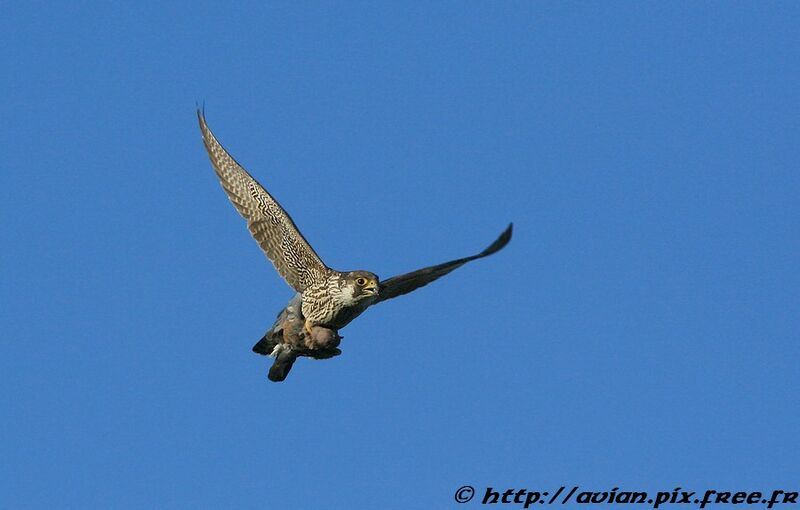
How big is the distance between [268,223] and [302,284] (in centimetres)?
97

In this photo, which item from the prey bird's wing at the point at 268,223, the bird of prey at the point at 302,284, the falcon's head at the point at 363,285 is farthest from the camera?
the prey bird's wing at the point at 268,223

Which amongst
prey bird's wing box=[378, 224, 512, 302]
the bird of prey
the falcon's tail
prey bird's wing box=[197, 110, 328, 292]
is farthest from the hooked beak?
the falcon's tail

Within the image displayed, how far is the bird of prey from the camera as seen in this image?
12445 mm

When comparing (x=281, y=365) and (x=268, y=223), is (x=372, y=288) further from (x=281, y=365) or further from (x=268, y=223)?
(x=268, y=223)

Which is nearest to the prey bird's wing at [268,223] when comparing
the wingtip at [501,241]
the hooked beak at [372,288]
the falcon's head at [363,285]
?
the falcon's head at [363,285]

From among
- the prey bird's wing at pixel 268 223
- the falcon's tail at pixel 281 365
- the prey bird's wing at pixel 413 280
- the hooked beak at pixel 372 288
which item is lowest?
the falcon's tail at pixel 281 365

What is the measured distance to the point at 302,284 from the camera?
13281 mm

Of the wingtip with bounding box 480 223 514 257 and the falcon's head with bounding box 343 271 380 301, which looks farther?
the falcon's head with bounding box 343 271 380 301

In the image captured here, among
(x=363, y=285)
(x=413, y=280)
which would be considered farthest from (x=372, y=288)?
(x=413, y=280)

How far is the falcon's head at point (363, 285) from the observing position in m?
12.3

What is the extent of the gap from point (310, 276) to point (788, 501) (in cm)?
695

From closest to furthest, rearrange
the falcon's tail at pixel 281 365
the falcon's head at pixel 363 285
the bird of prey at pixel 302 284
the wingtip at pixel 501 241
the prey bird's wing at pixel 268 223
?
1. the wingtip at pixel 501 241
2. the falcon's head at pixel 363 285
3. the bird of prey at pixel 302 284
4. the falcon's tail at pixel 281 365
5. the prey bird's wing at pixel 268 223

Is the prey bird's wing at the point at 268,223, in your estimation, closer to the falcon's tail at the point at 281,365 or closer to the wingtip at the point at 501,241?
the falcon's tail at the point at 281,365

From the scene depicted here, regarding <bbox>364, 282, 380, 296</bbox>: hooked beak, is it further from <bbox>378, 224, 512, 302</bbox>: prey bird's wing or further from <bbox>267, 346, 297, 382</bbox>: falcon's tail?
<bbox>267, 346, 297, 382</bbox>: falcon's tail
